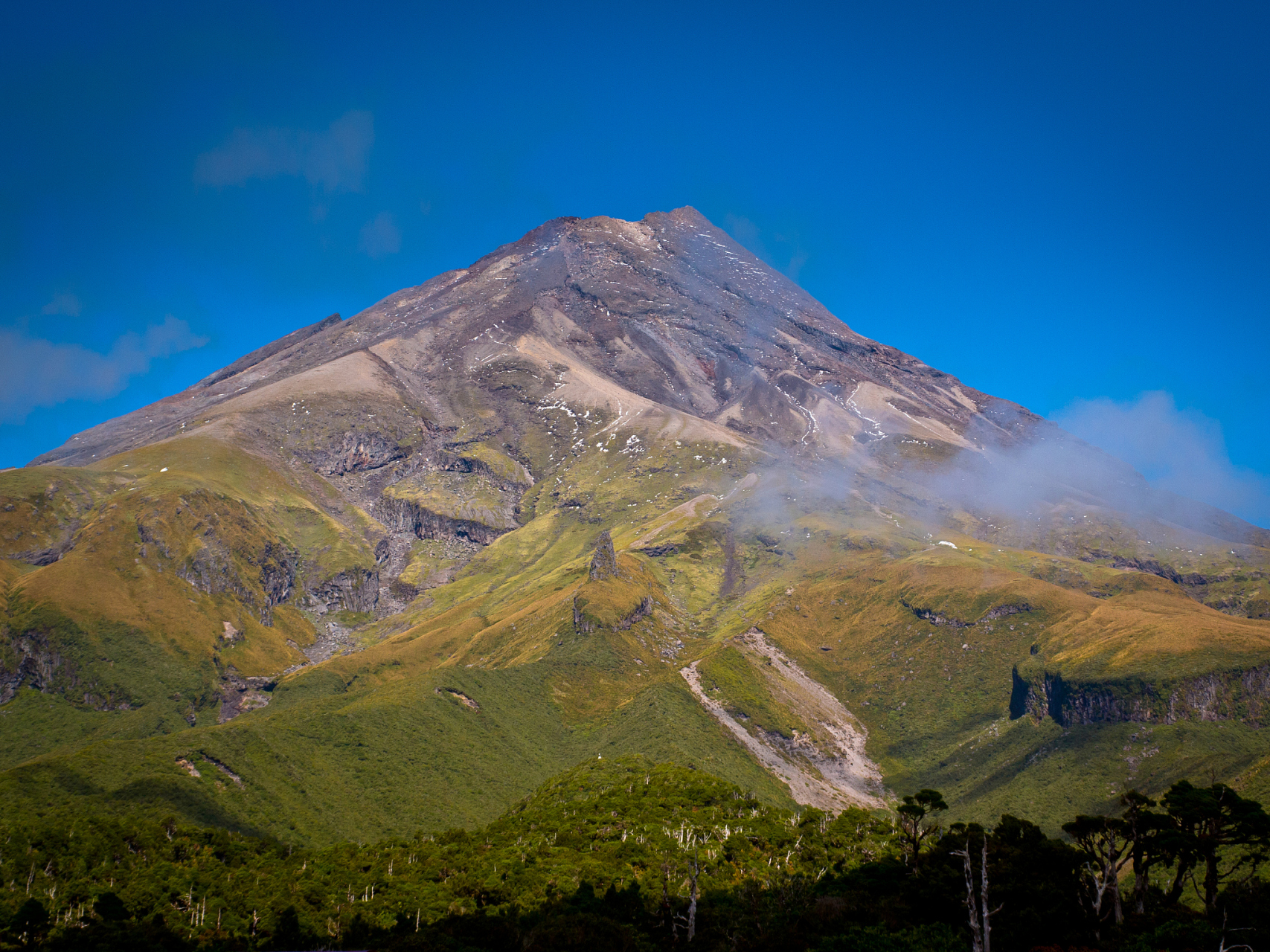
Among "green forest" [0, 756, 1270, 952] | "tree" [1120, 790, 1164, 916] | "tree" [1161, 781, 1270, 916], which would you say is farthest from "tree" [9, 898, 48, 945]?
"tree" [1161, 781, 1270, 916]

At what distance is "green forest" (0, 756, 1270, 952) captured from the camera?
68750mm

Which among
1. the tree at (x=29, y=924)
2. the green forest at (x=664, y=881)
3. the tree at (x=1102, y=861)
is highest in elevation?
the tree at (x=1102, y=861)

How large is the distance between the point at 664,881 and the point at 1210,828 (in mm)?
56861

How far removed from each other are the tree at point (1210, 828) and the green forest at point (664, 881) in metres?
0.20

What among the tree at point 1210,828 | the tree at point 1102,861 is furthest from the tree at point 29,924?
the tree at point 1210,828

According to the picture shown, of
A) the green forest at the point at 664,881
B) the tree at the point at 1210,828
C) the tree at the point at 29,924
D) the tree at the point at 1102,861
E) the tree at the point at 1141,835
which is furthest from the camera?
the tree at the point at 29,924

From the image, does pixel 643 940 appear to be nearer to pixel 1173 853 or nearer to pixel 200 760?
pixel 1173 853

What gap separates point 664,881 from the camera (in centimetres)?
10744

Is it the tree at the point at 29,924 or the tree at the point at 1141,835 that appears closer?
the tree at the point at 1141,835

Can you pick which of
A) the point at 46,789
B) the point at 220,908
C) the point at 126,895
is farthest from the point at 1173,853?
the point at 46,789

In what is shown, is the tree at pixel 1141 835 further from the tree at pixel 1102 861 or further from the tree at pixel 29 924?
the tree at pixel 29 924

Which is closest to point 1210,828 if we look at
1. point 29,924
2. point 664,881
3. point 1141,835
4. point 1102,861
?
point 1141,835

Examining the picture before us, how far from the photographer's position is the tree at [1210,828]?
71125mm

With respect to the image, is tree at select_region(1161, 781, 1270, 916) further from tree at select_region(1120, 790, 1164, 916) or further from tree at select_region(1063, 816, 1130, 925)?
tree at select_region(1063, 816, 1130, 925)
